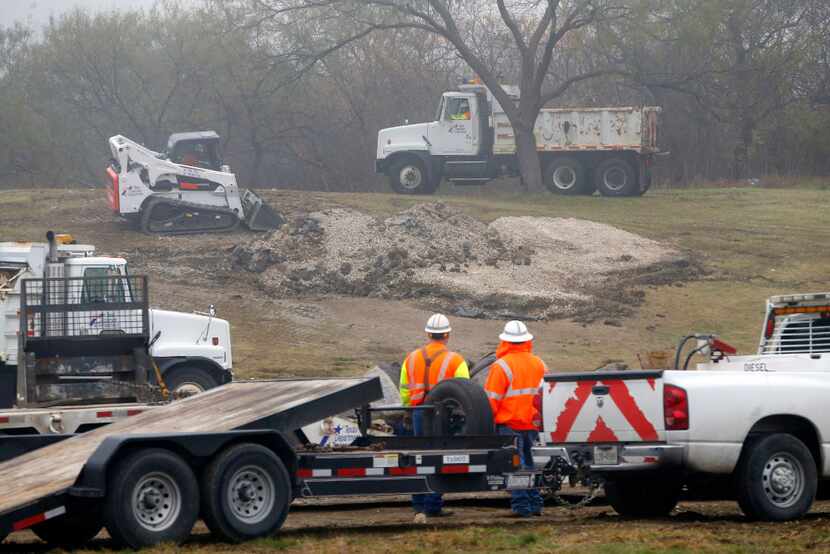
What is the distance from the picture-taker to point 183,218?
1227 inches

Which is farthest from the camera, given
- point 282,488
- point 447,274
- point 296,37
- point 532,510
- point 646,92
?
point 646,92

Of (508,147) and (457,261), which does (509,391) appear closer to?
(457,261)

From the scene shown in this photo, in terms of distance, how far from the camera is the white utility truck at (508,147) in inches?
1547

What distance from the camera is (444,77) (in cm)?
5441

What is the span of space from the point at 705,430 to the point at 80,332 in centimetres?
882

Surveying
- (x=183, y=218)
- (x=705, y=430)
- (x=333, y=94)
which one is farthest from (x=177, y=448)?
(x=333, y=94)

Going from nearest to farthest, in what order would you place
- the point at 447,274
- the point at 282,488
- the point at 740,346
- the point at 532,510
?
the point at 282,488 → the point at 532,510 → the point at 740,346 → the point at 447,274

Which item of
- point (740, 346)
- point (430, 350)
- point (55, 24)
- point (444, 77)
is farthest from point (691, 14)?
point (430, 350)

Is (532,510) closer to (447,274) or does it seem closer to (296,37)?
(447,274)

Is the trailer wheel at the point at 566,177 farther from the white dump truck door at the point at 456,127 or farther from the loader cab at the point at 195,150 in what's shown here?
the loader cab at the point at 195,150

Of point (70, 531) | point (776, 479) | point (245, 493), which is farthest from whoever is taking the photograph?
point (776, 479)

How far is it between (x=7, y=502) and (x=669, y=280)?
23.1 metres

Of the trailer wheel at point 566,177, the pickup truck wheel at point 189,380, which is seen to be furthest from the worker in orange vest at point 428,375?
the trailer wheel at point 566,177

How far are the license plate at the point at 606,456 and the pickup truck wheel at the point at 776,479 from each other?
3.13ft
